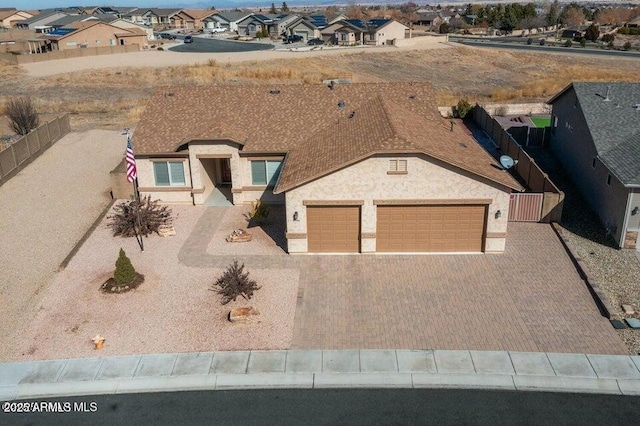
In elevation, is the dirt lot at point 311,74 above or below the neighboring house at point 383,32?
below

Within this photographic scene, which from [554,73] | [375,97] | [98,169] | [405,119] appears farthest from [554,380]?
[554,73]

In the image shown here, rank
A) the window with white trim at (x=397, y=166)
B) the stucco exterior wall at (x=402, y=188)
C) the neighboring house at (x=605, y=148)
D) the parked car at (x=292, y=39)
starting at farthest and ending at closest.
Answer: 1. the parked car at (x=292, y=39)
2. the neighboring house at (x=605, y=148)
3. the stucco exterior wall at (x=402, y=188)
4. the window with white trim at (x=397, y=166)

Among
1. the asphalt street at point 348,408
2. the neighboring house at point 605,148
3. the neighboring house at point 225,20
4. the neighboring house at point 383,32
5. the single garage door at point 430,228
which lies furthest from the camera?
the neighboring house at point 225,20

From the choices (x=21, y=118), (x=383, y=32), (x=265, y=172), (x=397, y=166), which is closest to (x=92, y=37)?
(x=383, y=32)

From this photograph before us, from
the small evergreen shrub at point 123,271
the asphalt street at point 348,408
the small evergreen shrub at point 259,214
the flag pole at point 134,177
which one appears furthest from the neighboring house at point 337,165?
the asphalt street at point 348,408

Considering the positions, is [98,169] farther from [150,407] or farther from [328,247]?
[150,407]

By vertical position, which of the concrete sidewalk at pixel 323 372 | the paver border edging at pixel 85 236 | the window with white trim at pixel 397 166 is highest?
the window with white trim at pixel 397 166

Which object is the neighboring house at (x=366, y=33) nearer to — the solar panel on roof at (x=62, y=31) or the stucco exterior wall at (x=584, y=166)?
the solar panel on roof at (x=62, y=31)
